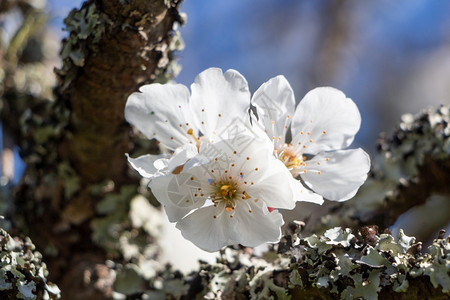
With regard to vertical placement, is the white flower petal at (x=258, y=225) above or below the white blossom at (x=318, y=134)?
below

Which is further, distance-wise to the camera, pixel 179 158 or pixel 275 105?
pixel 275 105

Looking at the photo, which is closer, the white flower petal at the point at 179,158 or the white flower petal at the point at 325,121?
the white flower petal at the point at 179,158

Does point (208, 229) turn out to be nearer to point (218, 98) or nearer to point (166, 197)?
point (166, 197)

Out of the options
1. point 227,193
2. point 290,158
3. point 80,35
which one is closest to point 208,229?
point 227,193

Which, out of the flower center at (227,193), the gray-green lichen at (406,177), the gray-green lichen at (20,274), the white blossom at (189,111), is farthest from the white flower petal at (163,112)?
the gray-green lichen at (406,177)

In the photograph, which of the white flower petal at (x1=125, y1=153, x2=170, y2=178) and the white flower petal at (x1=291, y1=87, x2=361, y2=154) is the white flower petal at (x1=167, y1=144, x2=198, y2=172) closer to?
the white flower petal at (x1=125, y1=153, x2=170, y2=178)

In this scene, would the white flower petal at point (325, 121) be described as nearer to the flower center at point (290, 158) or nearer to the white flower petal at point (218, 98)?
the flower center at point (290, 158)

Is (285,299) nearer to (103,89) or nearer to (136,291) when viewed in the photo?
(136,291)

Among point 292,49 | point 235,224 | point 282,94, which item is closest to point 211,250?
point 235,224
